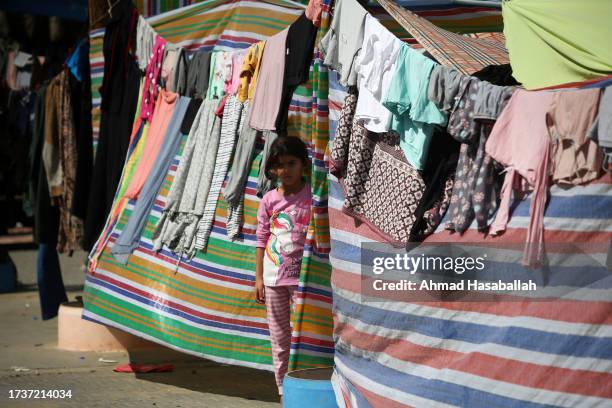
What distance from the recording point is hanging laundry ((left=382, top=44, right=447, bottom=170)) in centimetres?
409

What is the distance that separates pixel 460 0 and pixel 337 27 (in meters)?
0.92

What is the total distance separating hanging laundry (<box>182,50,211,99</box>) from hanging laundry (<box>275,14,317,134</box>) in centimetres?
101

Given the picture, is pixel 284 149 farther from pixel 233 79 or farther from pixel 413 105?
pixel 413 105

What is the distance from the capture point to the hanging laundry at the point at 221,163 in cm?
618

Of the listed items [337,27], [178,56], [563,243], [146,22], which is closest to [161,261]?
[178,56]

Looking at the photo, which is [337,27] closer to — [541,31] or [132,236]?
[541,31]

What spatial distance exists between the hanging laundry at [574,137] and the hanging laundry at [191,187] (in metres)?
3.15

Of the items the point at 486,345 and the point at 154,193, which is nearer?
the point at 486,345

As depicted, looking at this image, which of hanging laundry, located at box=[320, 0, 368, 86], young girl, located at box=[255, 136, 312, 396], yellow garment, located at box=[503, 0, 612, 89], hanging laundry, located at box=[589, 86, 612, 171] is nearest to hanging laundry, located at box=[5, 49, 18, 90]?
young girl, located at box=[255, 136, 312, 396]

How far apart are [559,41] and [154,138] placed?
3.47 metres

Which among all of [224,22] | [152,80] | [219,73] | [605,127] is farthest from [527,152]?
[152,80]

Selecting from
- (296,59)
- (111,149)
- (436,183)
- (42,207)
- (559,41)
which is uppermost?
(559,41)

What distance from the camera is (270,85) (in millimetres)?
5762

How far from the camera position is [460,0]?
546 cm
